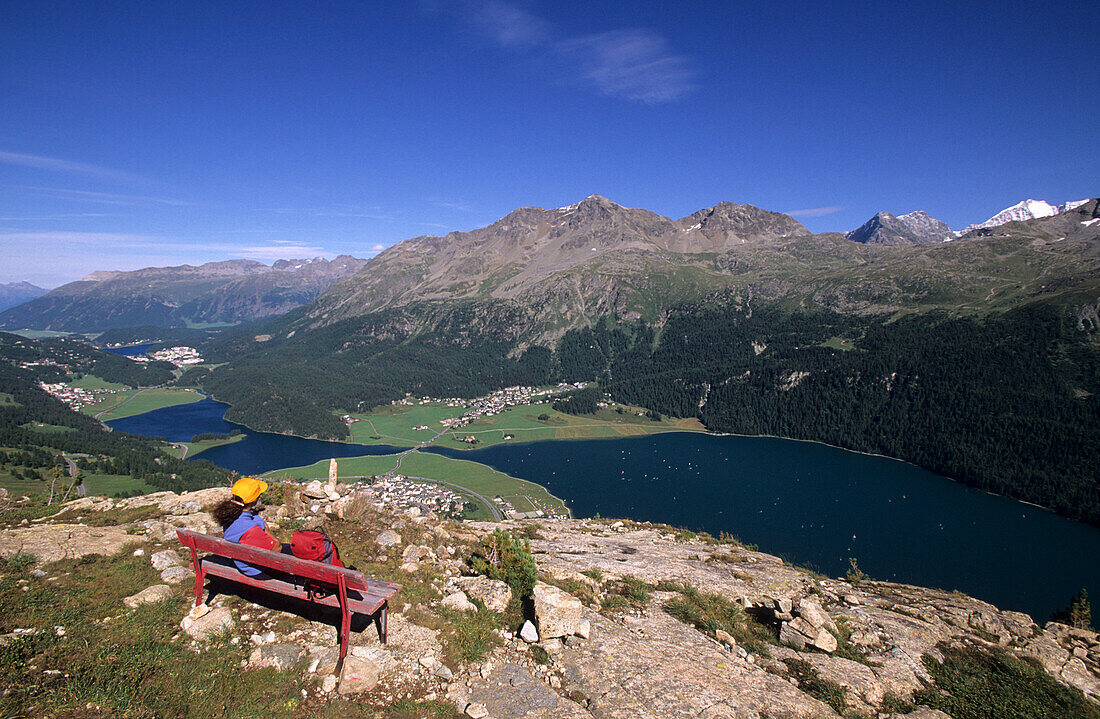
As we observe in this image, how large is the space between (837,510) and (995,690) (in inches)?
3990

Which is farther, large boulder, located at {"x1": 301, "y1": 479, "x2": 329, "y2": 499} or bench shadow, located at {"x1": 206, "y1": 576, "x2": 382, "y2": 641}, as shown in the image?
large boulder, located at {"x1": 301, "y1": 479, "x2": 329, "y2": 499}

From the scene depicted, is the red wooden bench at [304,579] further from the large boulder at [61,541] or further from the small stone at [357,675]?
the large boulder at [61,541]

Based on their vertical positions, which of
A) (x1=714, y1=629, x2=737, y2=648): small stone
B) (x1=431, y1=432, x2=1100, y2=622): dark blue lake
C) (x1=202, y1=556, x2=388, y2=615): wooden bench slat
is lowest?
(x1=431, y1=432, x2=1100, y2=622): dark blue lake

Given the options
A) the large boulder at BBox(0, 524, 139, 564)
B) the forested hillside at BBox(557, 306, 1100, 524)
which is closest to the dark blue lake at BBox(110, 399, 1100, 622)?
the forested hillside at BBox(557, 306, 1100, 524)

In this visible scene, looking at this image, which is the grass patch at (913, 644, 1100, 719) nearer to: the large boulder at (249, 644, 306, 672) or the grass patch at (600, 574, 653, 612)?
the grass patch at (600, 574, 653, 612)

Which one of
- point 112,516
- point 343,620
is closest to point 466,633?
point 343,620

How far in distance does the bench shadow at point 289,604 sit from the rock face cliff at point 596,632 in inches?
7.9

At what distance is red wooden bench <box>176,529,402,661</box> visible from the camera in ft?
26.1

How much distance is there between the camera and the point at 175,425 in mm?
164250

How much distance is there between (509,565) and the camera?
1254 centimetres

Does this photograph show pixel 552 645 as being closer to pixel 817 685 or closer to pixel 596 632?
pixel 596 632

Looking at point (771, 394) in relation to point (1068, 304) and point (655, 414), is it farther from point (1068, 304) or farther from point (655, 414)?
point (1068, 304)

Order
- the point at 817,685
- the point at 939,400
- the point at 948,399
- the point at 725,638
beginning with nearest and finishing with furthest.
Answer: the point at 817,685 < the point at 725,638 < the point at 948,399 < the point at 939,400

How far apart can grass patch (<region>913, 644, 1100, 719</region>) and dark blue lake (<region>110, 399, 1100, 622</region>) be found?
6503 centimetres
